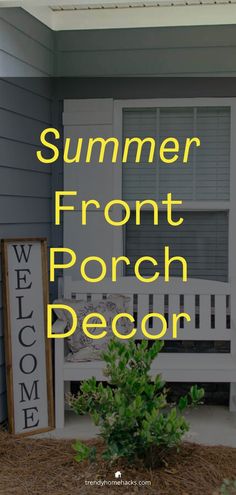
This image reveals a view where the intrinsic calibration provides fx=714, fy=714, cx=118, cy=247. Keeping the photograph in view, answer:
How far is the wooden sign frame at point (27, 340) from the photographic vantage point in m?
4.02

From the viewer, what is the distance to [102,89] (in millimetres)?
4777

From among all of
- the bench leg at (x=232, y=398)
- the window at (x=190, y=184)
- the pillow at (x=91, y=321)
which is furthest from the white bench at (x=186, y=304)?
the window at (x=190, y=184)

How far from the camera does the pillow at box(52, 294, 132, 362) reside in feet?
14.2

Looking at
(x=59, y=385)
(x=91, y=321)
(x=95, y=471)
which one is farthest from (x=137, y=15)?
(x=95, y=471)

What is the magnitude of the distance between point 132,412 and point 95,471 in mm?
469

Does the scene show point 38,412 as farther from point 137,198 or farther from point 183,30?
point 183,30

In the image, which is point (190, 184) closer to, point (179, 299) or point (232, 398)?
point (179, 299)

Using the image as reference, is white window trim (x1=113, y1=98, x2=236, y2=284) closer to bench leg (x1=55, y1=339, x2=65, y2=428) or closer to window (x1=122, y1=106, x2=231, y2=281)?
window (x1=122, y1=106, x2=231, y2=281)

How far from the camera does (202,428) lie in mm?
4191

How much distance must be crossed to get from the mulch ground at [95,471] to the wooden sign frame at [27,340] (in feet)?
0.75

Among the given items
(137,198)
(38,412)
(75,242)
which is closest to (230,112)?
(137,198)

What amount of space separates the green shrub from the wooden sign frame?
2.38 feet

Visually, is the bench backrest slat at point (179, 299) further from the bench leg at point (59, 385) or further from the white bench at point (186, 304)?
the bench leg at point (59, 385)

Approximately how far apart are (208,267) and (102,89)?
1388 mm
